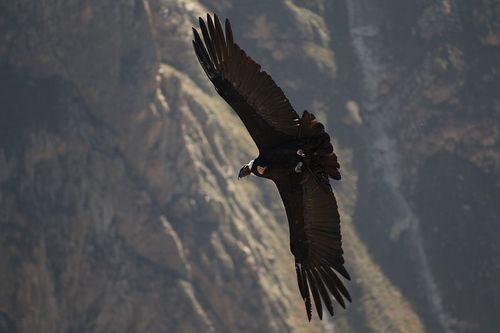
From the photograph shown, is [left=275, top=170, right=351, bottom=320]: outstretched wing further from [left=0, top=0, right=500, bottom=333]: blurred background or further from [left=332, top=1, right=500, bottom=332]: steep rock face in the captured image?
[left=332, top=1, right=500, bottom=332]: steep rock face

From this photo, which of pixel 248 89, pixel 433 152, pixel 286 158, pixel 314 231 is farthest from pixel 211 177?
pixel 286 158

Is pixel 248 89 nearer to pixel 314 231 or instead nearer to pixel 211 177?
pixel 314 231

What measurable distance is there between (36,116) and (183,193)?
15591mm

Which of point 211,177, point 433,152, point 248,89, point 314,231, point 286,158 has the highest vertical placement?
point 433,152

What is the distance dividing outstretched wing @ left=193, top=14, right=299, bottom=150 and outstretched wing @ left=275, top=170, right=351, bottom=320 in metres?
1.32

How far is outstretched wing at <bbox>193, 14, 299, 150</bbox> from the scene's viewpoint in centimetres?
1690

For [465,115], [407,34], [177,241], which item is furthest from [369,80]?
[177,241]

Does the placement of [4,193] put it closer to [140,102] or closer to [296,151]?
[140,102]

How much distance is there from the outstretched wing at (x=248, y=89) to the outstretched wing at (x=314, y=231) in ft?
4.34

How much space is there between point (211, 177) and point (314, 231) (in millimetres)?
47894

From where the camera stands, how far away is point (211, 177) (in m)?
64.9

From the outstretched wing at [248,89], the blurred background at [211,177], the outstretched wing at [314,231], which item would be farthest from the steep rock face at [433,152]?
the outstretched wing at [248,89]

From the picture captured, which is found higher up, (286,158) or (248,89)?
(248,89)

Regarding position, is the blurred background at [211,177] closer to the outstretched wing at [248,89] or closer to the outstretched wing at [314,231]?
the outstretched wing at [248,89]
